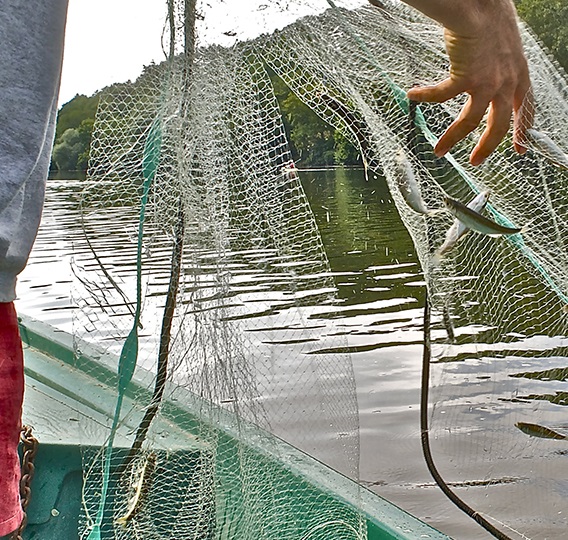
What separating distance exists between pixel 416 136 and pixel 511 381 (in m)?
3.68

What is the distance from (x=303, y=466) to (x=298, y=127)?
4.82 feet

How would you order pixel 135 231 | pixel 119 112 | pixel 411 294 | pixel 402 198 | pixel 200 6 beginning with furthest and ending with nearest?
pixel 411 294 < pixel 402 198 < pixel 135 231 < pixel 119 112 < pixel 200 6

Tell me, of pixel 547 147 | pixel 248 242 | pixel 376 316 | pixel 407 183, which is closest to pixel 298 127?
pixel 407 183

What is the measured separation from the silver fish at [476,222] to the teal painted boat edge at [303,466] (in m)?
0.87

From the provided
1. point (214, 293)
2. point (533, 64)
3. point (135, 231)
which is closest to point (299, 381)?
point (214, 293)

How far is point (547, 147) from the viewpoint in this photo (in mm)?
2039

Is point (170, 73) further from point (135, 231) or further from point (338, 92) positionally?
point (338, 92)

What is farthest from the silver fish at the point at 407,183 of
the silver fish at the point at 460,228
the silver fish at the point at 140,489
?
the silver fish at the point at 140,489

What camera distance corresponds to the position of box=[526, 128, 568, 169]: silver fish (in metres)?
2.00

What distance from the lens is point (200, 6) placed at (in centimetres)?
188

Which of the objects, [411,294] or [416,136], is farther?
[411,294]

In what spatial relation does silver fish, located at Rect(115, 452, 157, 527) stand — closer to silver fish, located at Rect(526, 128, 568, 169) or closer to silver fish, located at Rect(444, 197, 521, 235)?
silver fish, located at Rect(444, 197, 521, 235)

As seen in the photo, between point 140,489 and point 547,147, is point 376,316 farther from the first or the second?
point 140,489

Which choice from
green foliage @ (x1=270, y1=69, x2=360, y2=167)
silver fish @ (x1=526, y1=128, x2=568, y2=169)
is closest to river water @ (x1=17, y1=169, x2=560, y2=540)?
green foliage @ (x1=270, y1=69, x2=360, y2=167)
